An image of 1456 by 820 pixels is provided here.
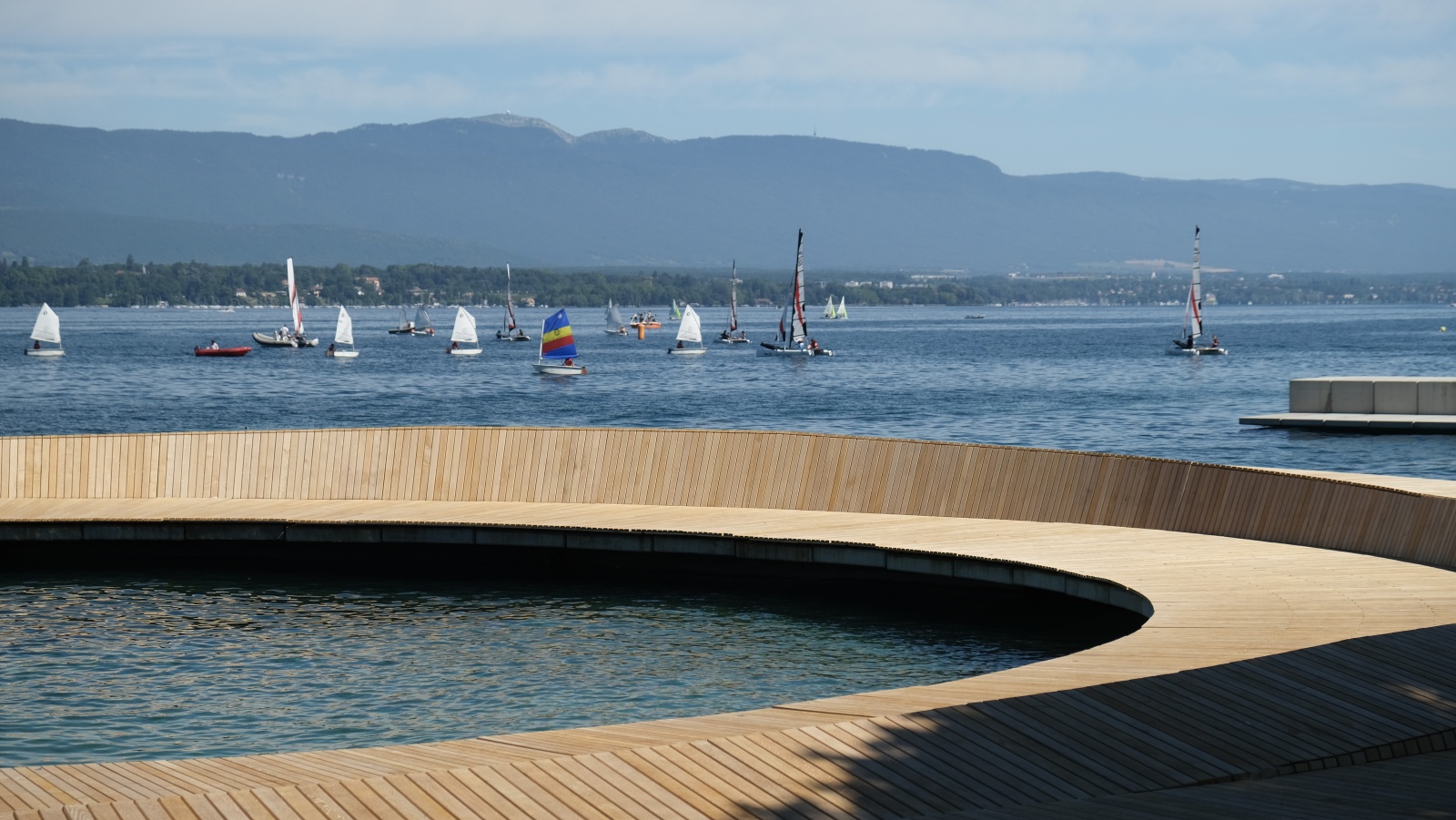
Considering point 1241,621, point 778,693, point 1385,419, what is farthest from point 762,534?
point 1385,419

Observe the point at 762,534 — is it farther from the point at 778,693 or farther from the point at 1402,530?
the point at 1402,530

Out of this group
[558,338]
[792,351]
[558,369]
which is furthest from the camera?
[792,351]

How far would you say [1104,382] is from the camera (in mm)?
83438

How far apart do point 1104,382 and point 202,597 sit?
72.1m

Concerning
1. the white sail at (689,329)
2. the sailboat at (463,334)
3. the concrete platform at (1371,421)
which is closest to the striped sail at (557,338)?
the concrete platform at (1371,421)

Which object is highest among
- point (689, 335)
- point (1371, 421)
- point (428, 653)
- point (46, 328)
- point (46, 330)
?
point (1371, 421)

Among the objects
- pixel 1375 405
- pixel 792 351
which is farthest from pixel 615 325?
pixel 1375 405

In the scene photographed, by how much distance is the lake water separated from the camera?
173 ft

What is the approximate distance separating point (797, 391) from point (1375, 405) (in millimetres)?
42599

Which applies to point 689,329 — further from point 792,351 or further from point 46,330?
point 46,330

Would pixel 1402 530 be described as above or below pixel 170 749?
above

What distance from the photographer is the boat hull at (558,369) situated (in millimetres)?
87688

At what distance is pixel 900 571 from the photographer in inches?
→ 575

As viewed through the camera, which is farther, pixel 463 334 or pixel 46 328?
pixel 463 334
